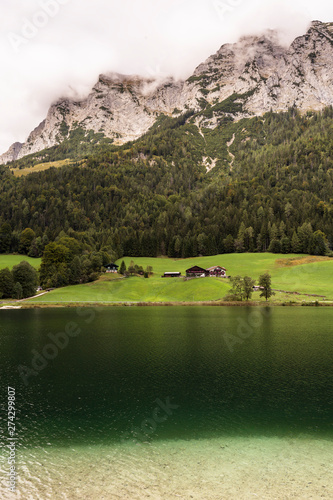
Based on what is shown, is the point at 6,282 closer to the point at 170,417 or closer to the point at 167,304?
the point at 167,304

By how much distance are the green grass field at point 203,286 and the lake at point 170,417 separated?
6223 centimetres

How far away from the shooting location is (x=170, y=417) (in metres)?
25.1

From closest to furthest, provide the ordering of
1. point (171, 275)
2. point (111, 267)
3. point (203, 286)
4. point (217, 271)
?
1. point (203, 286)
2. point (217, 271)
3. point (171, 275)
4. point (111, 267)

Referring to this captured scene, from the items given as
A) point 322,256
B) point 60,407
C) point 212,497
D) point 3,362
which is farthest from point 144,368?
point 322,256

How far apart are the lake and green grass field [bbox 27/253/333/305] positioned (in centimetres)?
6223

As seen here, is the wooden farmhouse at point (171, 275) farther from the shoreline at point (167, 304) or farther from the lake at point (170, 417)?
the lake at point (170, 417)

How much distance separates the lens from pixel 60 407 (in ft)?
87.8

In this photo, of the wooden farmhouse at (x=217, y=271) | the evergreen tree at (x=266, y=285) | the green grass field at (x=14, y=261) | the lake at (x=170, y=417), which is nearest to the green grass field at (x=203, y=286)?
the evergreen tree at (x=266, y=285)

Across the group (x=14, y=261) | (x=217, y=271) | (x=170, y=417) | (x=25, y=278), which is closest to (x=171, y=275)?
(x=217, y=271)

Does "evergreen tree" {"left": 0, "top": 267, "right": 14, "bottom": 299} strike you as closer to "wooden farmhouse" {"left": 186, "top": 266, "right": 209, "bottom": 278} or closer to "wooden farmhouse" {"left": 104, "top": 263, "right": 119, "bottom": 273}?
"wooden farmhouse" {"left": 104, "top": 263, "right": 119, "bottom": 273}

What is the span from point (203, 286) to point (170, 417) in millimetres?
100719

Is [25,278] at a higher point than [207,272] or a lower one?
higher

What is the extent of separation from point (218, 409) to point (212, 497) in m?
11.7

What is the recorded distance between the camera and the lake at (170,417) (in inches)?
653
